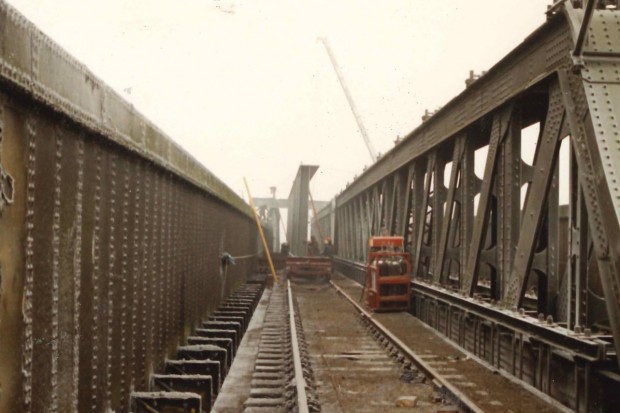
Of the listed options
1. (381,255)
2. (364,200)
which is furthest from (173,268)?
(364,200)

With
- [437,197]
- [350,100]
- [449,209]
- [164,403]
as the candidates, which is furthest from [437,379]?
[350,100]

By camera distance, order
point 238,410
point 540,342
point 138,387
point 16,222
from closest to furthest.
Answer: point 16,222, point 138,387, point 238,410, point 540,342

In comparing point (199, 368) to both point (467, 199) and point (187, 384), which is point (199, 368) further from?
point (467, 199)

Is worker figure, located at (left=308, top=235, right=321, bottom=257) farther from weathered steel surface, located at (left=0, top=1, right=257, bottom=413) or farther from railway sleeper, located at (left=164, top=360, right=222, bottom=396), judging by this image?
weathered steel surface, located at (left=0, top=1, right=257, bottom=413)

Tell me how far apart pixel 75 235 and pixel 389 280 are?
12997 mm

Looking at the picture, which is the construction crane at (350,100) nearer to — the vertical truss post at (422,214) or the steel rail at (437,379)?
the vertical truss post at (422,214)

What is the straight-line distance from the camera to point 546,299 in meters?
9.33

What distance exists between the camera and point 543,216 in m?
8.70

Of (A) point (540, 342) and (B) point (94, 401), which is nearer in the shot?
(B) point (94, 401)

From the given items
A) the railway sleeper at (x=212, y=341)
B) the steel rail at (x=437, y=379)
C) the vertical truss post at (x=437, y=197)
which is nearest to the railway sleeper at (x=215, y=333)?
the railway sleeper at (x=212, y=341)

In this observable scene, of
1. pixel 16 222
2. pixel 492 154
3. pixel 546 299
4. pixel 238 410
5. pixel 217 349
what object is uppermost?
pixel 492 154

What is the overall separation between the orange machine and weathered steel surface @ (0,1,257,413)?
9.75 metres

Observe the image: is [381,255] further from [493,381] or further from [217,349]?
[217,349]

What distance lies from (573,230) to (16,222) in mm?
6399
